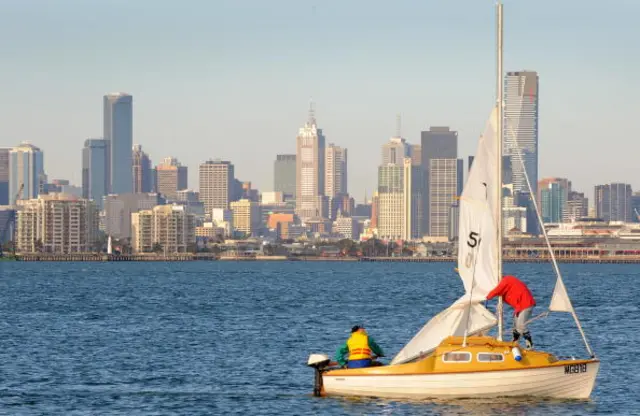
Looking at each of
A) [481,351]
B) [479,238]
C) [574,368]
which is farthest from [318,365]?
[574,368]

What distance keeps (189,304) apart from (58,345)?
3983 centimetres

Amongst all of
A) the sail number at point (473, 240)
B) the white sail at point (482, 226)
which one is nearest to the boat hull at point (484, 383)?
the white sail at point (482, 226)

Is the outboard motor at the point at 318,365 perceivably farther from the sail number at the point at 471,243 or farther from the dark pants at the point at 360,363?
the sail number at the point at 471,243

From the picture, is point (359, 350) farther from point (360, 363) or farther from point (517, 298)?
point (517, 298)

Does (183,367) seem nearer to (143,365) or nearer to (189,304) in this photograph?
(143,365)

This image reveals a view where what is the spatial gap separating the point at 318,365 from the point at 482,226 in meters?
6.54

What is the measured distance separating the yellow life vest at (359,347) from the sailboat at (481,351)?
27.8 inches

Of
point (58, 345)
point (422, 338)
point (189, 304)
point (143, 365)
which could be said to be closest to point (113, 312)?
point (189, 304)

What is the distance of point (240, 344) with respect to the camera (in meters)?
69.6

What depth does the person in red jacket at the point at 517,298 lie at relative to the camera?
146 feet

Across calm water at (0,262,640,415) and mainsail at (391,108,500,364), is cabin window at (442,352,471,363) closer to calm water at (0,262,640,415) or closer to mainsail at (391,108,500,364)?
mainsail at (391,108,500,364)

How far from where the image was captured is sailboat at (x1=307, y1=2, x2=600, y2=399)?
45125 mm

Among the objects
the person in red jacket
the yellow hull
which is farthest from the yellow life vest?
the person in red jacket

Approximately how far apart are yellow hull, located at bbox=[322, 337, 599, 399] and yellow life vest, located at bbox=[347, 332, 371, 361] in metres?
0.65
